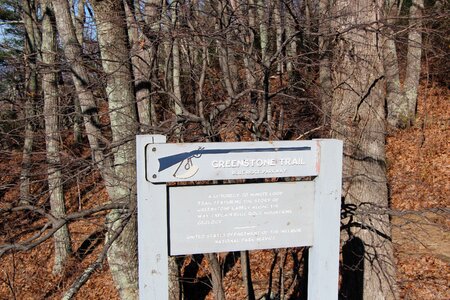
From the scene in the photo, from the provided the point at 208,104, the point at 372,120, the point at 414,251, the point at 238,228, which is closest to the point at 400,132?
the point at 414,251

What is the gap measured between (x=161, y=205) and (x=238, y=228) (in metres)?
0.53

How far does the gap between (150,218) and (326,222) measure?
1.21m

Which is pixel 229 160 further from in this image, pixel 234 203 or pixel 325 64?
pixel 325 64

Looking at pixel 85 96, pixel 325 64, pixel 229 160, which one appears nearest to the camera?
pixel 229 160

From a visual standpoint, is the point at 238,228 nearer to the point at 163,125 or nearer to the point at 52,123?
the point at 163,125

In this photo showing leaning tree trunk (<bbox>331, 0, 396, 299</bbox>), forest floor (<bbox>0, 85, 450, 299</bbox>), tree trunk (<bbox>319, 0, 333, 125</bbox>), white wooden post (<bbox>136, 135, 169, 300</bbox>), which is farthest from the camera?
forest floor (<bbox>0, 85, 450, 299</bbox>)

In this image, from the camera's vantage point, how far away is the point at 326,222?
113 inches

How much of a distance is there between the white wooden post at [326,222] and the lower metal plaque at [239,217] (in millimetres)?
67

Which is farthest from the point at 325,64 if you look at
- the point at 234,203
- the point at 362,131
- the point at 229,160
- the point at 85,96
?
the point at 85,96

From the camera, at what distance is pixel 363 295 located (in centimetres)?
445

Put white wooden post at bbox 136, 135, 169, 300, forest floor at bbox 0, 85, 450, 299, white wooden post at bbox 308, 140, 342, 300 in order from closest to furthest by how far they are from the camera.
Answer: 1. white wooden post at bbox 136, 135, 169, 300
2. white wooden post at bbox 308, 140, 342, 300
3. forest floor at bbox 0, 85, 450, 299

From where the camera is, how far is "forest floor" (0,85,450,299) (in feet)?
18.7

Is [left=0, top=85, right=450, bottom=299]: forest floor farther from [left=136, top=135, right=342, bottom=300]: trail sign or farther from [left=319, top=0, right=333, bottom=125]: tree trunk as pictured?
[left=319, top=0, right=333, bottom=125]: tree trunk

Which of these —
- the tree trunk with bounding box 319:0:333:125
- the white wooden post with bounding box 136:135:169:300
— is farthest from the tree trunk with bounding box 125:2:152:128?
the tree trunk with bounding box 319:0:333:125
